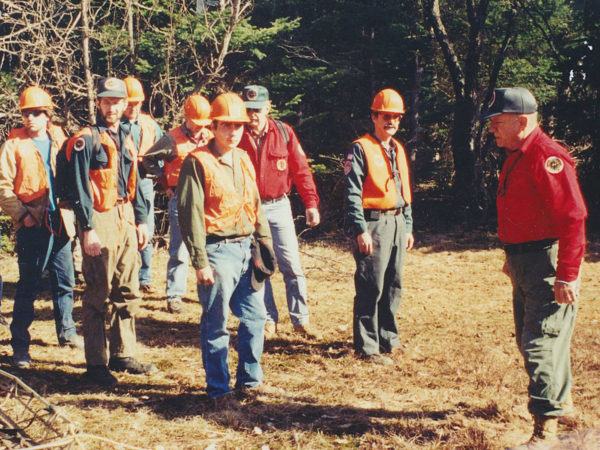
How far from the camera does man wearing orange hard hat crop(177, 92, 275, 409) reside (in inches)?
175

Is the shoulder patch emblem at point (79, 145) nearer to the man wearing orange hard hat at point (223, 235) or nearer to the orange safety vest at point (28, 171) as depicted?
the man wearing orange hard hat at point (223, 235)

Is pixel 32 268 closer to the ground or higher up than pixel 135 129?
closer to the ground

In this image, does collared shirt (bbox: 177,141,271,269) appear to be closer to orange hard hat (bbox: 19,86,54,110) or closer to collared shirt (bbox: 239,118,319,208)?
collared shirt (bbox: 239,118,319,208)

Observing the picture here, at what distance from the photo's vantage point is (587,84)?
12664 mm

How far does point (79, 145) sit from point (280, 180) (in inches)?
80.7

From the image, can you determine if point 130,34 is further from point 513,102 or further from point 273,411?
point 513,102

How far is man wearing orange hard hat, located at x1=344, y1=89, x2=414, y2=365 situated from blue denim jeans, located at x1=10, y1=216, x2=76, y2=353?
2.76 m

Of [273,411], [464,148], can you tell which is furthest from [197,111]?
[464,148]

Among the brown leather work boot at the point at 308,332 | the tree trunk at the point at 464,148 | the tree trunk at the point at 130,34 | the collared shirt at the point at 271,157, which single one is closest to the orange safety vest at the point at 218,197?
the collared shirt at the point at 271,157

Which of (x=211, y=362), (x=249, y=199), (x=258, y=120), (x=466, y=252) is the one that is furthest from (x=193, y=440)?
(x=466, y=252)

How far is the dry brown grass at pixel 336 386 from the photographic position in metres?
4.37

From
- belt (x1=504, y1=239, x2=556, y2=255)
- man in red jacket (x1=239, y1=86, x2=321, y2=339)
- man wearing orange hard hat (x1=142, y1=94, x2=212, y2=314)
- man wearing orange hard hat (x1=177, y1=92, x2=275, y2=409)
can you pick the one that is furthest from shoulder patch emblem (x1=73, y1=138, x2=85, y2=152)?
belt (x1=504, y1=239, x2=556, y2=255)

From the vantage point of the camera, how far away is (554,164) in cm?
377

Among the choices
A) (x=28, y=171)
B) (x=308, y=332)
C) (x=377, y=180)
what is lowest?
(x=308, y=332)
